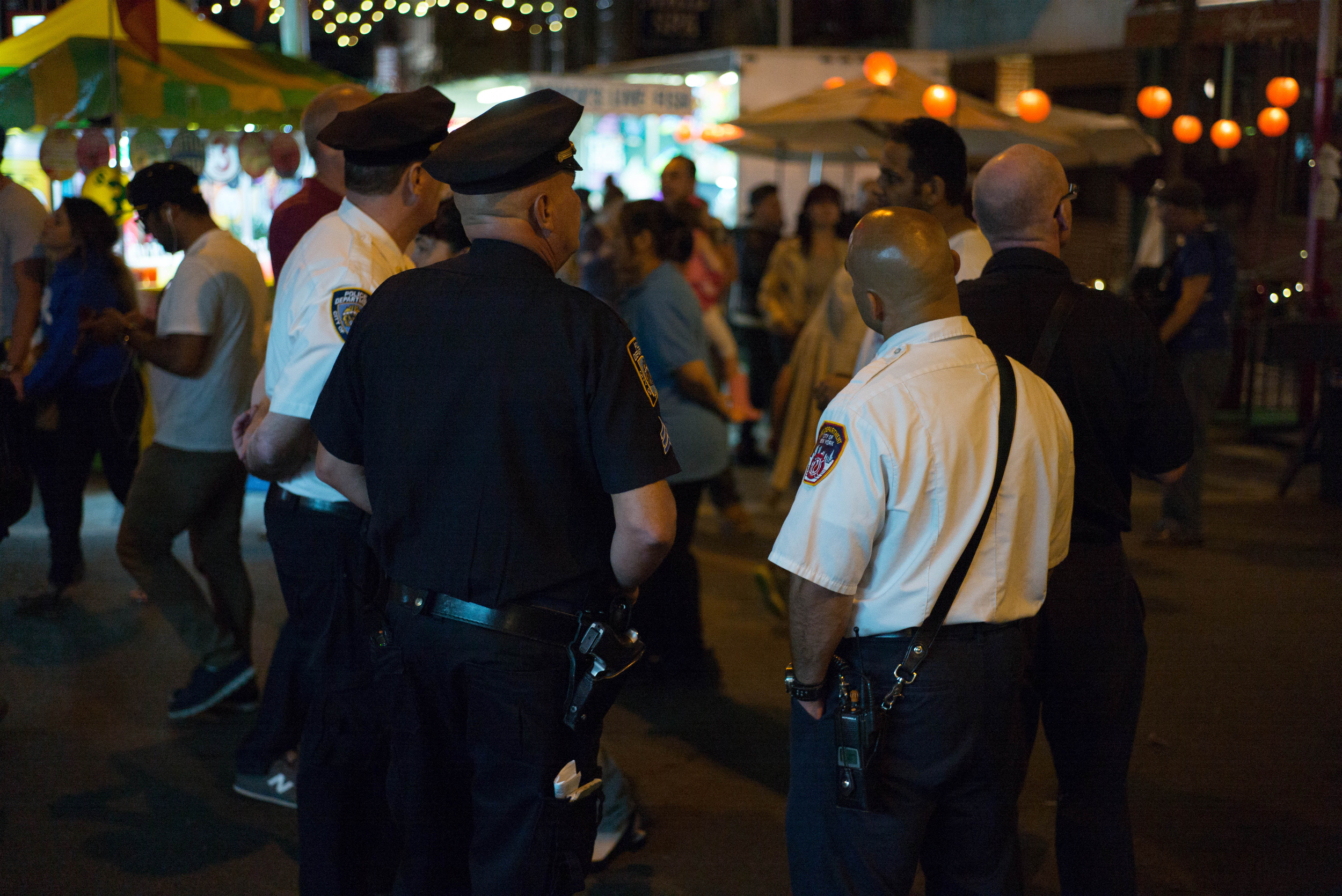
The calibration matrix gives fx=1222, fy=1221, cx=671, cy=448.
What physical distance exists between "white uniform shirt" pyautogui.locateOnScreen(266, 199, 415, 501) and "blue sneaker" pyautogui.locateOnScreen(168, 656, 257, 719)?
1.80 m

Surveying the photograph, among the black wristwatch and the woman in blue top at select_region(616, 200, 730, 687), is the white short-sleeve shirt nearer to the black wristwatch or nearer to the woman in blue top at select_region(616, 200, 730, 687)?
the woman in blue top at select_region(616, 200, 730, 687)

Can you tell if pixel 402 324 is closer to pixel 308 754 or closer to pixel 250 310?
pixel 308 754

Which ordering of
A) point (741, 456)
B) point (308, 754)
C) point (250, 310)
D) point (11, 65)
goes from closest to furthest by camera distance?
point (308, 754) → point (250, 310) → point (11, 65) → point (741, 456)

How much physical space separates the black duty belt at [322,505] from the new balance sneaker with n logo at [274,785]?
122 cm

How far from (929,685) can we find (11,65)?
6.99 meters

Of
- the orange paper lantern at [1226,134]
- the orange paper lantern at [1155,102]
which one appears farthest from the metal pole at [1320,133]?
the orange paper lantern at [1155,102]

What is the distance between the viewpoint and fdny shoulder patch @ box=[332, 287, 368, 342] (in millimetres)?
2877

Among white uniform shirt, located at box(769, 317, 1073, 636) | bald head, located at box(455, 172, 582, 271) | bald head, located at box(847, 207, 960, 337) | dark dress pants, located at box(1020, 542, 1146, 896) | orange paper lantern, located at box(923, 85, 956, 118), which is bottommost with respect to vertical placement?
dark dress pants, located at box(1020, 542, 1146, 896)

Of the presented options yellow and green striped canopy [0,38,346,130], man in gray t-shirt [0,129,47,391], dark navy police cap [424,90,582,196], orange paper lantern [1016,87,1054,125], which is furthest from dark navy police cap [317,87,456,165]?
orange paper lantern [1016,87,1054,125]

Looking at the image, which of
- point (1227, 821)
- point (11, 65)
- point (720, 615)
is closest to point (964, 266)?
point (1227, 821)

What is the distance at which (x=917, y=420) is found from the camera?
2.25 meters

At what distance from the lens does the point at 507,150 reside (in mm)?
2340

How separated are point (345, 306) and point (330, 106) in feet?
2.92

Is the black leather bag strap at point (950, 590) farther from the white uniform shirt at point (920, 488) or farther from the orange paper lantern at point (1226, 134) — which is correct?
the orange paper lantern at point (1226, 134)
